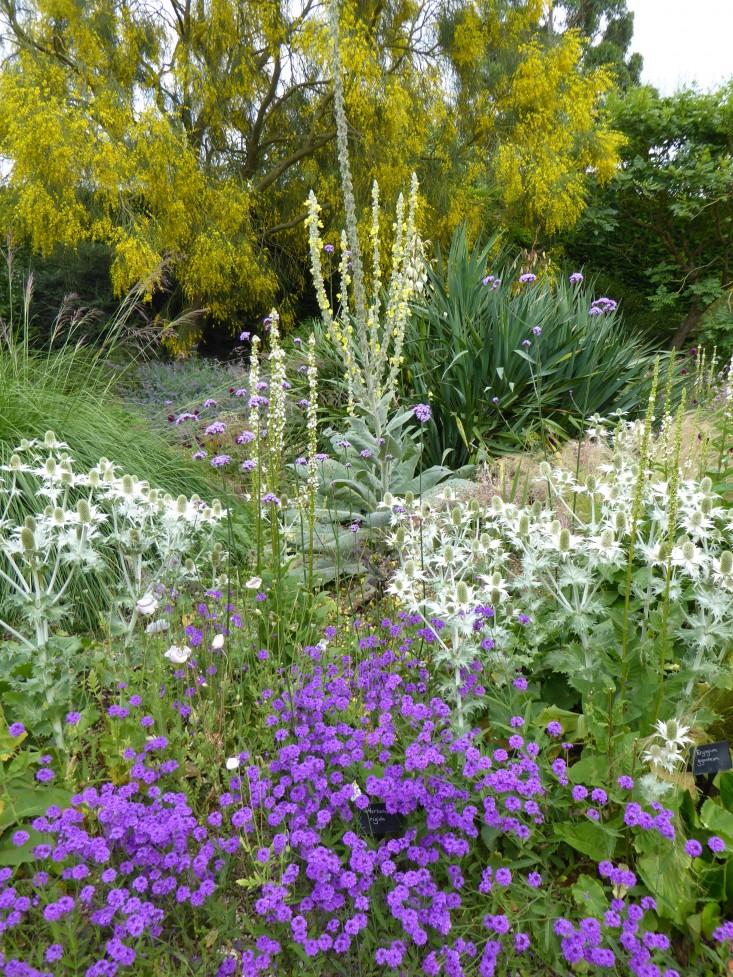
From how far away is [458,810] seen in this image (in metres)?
1.74

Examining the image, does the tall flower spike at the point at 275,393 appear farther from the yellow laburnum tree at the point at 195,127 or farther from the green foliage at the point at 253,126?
the green foliage at the point at 253,126

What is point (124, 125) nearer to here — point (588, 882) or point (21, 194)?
point (21, 194)

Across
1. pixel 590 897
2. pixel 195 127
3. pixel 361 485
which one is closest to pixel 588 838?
pixel 590 897

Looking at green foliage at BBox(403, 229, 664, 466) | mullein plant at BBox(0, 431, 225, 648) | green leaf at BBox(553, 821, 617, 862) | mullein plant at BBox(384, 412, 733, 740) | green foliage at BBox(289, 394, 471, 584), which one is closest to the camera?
green leaf at BBox(553, 821, 617, 862)

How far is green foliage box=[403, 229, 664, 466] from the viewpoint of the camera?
533 centimetres

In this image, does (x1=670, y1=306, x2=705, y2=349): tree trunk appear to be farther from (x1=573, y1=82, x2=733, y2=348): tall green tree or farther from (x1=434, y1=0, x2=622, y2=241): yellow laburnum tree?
(x1=434, y1=0, x2=622, y2=241): yellow laburnum tree

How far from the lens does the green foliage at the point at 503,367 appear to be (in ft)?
17.5

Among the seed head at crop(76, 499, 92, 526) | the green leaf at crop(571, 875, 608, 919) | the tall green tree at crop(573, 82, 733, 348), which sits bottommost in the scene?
the green leaf at crop(571, 875, 608, 919)

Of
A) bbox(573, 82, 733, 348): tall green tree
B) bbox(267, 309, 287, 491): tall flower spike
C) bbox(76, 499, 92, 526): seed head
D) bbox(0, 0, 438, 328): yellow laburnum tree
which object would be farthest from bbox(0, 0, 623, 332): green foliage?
bbox(76, 499, 92, 526): seed head

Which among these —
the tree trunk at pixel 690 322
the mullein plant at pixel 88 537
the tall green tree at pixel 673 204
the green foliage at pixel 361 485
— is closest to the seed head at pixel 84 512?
the mullein plant at pixel 88 537

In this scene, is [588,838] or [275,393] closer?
[588,838]

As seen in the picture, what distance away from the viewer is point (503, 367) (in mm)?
5441

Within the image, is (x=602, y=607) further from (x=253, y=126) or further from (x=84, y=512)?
(x=253, y=126)

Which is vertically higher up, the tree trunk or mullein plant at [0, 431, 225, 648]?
the tree trunk
